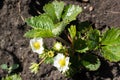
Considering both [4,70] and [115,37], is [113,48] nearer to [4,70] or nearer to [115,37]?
[115,37]

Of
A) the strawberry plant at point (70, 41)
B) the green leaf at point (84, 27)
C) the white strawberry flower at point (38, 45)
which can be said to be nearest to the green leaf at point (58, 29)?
the strawberry plant at point (70, 41)

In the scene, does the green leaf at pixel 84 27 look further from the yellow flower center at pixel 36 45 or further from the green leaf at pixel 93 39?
the yellow flower center at pixel 36 45

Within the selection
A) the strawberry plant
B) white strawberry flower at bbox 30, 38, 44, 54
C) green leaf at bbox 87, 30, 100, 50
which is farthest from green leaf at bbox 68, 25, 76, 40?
white strawberry flower at bbox 30, 38, 44, 54

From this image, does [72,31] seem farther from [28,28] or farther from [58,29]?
[28,28]

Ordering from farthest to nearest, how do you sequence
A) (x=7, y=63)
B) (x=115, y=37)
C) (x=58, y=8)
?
(x=7, y=63) → (x=58, y=8) → (x=115, y=37)

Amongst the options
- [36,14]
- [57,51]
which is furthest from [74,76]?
[36,14]

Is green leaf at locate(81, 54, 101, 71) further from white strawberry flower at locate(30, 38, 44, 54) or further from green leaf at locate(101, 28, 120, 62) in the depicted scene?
white strawberry flower at locate(30, 38, 44, 54)

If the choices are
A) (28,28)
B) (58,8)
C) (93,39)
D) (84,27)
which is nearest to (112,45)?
(93,39)
